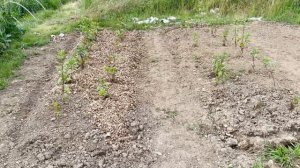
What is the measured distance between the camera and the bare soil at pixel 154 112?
141 inches

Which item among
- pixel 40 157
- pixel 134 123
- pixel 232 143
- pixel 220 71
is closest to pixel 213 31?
pixel 220 71

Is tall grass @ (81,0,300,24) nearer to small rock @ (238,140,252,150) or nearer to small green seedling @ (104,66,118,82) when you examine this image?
small green seedling @ (104,66,118,82)

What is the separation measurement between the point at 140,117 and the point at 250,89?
52.3 inches

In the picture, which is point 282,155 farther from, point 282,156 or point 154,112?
point 154,112

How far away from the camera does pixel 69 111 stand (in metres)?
4.27

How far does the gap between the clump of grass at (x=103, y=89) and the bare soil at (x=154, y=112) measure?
56mm

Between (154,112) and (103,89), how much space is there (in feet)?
2.12

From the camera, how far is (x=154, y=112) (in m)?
4.29

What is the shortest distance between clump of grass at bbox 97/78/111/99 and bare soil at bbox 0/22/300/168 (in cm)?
6

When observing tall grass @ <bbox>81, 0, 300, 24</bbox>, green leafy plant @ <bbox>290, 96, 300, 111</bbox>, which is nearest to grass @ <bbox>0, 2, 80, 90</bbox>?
tall grass @ <bbox>81, 0, 300, 24</bbox>

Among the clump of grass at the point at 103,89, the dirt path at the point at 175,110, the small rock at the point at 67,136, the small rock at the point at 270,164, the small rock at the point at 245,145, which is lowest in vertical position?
the small rock at the point at 270,164

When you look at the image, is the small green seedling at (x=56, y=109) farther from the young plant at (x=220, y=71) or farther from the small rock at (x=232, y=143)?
the young plant at (x=220, y=71)

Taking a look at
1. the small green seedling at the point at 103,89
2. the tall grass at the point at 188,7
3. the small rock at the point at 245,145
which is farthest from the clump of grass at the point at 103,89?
the tall grass at the point at 188,7

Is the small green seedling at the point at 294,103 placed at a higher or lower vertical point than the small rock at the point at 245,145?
higher
